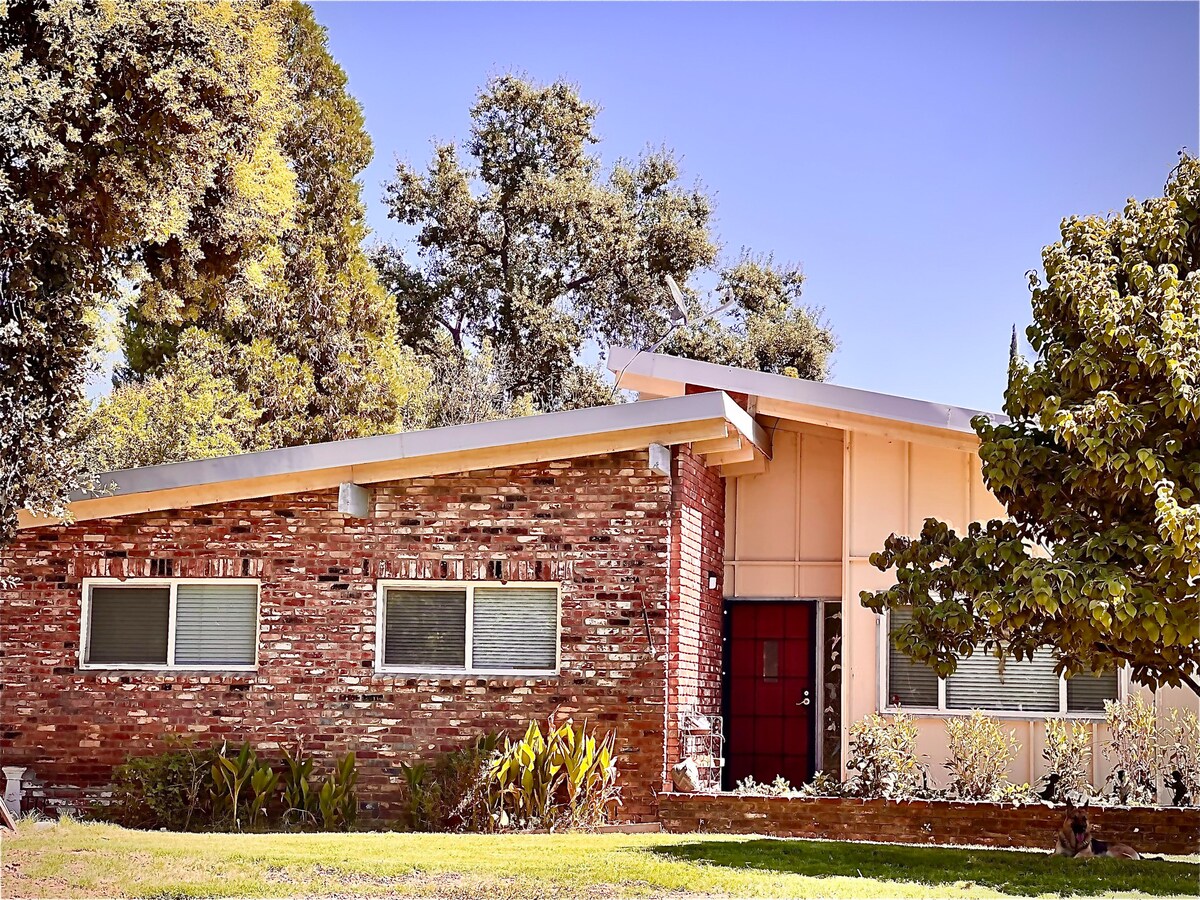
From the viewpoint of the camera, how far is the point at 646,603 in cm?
1301

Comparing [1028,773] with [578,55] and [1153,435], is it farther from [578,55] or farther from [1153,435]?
[578,55]

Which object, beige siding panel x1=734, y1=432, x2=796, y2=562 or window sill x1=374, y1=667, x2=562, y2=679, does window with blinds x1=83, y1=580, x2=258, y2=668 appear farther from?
beige siding panel x1=734, y1=432, x2=796, y2=562

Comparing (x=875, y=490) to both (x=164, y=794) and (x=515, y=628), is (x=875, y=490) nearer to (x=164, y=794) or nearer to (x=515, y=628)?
(x=515, y=628)

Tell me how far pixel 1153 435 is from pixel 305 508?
788cm

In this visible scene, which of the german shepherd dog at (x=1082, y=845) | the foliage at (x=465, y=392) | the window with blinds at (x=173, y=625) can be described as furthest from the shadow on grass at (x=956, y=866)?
the foliage at (x=465, y=392)

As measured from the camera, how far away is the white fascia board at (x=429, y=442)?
12.8m

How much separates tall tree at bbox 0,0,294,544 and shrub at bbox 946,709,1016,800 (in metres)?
8.46

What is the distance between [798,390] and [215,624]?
21.0 feet

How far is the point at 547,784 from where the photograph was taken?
12.3 metres

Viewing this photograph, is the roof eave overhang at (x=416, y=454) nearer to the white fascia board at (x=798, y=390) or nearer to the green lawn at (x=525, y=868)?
the white fascia board at (x=798, y=390)

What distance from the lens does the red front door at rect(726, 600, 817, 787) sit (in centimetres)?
1558

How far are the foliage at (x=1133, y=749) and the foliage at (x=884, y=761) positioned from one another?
71.6 inches

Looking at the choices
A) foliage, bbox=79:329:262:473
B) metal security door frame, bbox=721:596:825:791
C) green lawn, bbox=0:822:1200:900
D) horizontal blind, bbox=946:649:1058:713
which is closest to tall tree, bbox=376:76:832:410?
foliage, bbox=79:329:262:473

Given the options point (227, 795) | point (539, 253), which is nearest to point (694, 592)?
point (227, 795)
